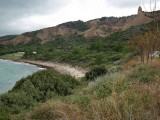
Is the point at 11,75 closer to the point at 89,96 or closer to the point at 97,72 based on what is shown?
the point at 97,72

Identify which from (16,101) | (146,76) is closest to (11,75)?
(16,101)

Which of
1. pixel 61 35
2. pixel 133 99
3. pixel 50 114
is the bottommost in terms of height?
pixel 50 114

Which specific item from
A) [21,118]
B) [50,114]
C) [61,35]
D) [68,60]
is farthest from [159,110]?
[61,35]

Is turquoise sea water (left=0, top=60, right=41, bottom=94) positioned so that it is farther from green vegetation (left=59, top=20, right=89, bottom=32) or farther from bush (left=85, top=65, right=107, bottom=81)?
green vegetation (left=59, top=20, right=89, bottom=32)

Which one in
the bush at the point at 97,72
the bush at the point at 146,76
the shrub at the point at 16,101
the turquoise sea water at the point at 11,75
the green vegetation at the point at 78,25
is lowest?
the turquoise sea water at the point at 11,75

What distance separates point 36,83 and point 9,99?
3015mm

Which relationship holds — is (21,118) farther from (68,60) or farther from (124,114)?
(68,60)

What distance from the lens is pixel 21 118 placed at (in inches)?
189

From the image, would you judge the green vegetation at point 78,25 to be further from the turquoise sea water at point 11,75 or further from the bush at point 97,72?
the bush at point 97,72

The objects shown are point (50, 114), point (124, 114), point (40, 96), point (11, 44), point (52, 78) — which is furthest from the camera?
point (11, 44)

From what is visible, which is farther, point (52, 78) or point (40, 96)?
point (52, 78)

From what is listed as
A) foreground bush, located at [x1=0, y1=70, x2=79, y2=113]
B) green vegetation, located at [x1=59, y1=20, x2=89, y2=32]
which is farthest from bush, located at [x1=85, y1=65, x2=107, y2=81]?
green vegetation, located at [x1=59, y1=20, x2=89, y2=32]

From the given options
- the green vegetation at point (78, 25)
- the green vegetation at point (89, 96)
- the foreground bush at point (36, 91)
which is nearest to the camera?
the green vegetation at point (89, 96)

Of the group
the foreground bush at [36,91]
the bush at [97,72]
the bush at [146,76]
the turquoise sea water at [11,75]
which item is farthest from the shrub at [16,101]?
the turquoise sea water at [11,75]
